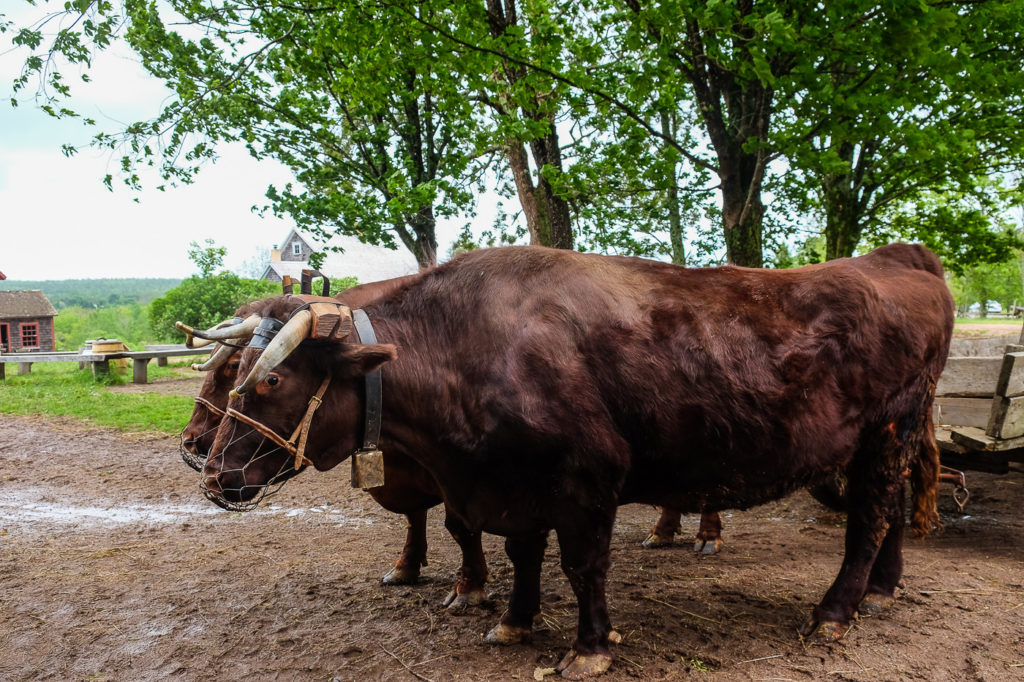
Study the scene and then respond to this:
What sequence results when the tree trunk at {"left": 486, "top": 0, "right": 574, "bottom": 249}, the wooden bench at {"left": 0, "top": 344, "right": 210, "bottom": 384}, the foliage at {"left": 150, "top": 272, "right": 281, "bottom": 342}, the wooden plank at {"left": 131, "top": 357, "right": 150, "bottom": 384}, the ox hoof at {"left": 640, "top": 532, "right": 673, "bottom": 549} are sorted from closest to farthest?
the ox hoof at {"left": 640, "top": 532, "right": 673, "bottom": 549}, the tree trunk at {"left": 486, "top": 0, "right": 574, "bottom": 249}, the wooden bench at {"left": 0, "top": 344, "right": 210, "bottom": 384}, the wooden plank at {"left": 131, "top": 357, "right": 150, "bottom": 384}, the foliage at {"left": 150, "top": 272, "right": 281, "bottom": 342}

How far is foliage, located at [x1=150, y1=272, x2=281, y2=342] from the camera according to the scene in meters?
30.6

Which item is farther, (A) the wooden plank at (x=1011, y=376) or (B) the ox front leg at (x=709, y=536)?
(B) the ox front leg at (x=709, y=536)

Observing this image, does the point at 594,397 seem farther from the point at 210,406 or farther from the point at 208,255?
the point at 208,255

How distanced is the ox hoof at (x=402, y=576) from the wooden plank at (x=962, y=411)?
3.94 meters

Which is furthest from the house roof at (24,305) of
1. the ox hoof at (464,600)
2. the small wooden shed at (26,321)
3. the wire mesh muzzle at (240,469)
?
the wire mesh muzzle at (240,469)

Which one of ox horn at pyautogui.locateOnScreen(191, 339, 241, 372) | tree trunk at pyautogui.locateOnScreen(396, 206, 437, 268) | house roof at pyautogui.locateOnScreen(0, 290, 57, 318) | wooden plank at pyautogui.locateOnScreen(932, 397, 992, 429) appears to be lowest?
wooden plank at pyautogui.locateOnScreen(932, 397, 992, 429)

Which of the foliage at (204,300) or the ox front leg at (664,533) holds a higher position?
the foliage at (204,300)

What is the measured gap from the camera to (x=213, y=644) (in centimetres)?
410

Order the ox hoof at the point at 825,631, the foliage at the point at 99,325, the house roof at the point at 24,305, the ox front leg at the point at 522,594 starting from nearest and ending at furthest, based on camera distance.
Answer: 1. the ox hoof at the point at 825,631
2. the ox front leg at the point at 522,594
3. the house roof at the point at 24,305
4. the foliage at the point at 99,325

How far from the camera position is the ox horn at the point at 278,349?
10.7 feet

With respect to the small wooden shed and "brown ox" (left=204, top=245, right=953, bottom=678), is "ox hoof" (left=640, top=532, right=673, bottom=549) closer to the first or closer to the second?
"brown ox" (left=204, top=245, right=953, bottom=678)

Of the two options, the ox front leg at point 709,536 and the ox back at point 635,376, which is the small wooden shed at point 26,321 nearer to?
the ox front leg at point 709,536

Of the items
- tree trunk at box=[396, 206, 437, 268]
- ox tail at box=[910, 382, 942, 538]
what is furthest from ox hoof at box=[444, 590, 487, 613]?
tree trunk at box=[396, 206, 437, 268]

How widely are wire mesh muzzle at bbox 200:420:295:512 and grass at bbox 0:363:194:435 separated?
9.06 metres
